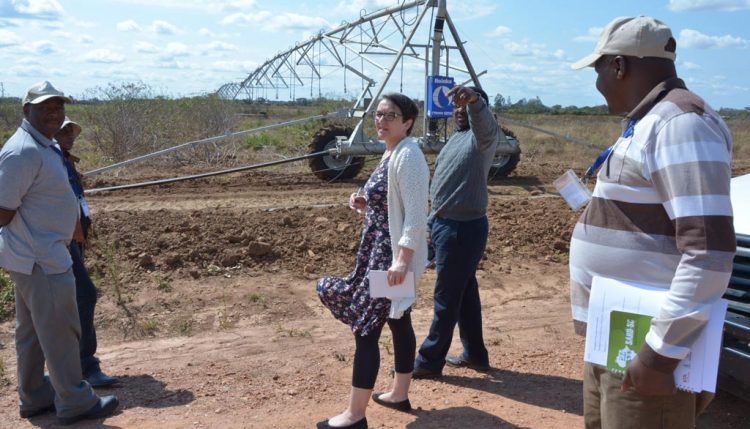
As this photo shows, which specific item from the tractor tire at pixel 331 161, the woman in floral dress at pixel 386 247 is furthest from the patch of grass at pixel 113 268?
the tractor tire at pixel 331 161

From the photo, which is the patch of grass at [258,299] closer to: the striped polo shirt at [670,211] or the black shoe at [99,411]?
the black shoe at [99,411]

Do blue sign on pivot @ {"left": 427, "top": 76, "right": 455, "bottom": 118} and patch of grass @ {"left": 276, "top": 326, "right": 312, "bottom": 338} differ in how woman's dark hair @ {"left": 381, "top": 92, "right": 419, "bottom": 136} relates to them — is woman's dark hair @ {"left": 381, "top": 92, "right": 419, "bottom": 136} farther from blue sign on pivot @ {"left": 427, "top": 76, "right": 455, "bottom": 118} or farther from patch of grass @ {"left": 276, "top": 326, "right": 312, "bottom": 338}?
blue sign on pivot @ {"left": 427, "top": 76, "right": 455, "bottom": 118}

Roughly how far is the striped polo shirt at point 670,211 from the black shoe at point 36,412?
136 inches

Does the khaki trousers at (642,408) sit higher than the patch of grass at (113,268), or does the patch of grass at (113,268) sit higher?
the khaki trousers at (642,408)

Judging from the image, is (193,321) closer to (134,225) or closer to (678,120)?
(134,225)

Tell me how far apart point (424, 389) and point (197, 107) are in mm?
17292

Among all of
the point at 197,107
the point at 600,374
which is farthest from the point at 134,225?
the point at 197,107

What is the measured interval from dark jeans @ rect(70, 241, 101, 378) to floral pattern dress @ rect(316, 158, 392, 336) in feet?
5.68

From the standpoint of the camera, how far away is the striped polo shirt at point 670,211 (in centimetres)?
193

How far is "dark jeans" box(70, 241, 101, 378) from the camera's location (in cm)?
454

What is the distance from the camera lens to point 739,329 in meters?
3.41

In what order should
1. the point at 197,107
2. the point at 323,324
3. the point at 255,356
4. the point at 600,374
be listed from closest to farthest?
the point at 600,374 < the point at 255,356 < the point at 323,324 < the point at 197,107

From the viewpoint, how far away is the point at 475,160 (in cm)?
446

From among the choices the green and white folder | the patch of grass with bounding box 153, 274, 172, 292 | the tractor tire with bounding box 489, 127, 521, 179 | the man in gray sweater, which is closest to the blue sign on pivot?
the tractor tire with bounding box 489, 127, 521, 179
